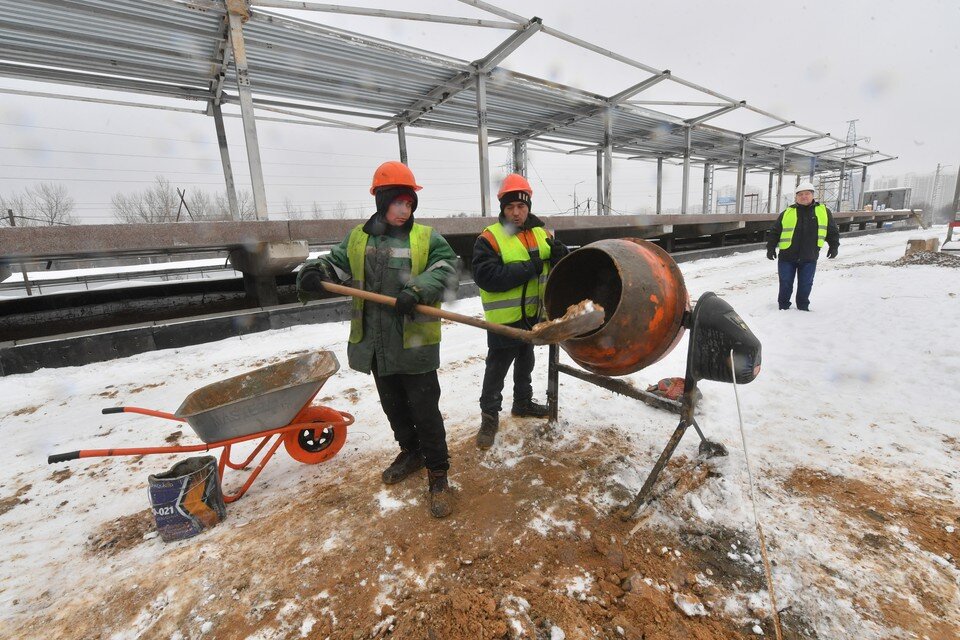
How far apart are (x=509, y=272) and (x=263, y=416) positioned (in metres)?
1.78

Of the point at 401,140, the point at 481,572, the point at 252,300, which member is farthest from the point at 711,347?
the point at 401,140

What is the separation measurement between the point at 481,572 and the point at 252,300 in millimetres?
6619

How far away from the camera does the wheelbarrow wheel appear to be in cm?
270

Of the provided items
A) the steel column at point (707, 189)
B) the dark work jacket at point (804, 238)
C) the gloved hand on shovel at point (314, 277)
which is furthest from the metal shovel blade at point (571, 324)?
the steel column at point (707, 189)

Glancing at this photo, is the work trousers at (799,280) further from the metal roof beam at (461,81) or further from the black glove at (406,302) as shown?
the black glove at (406,302)

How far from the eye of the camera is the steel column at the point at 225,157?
849 cm

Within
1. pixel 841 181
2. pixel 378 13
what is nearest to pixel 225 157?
pixel 378 13

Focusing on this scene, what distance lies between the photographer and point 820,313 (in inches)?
214

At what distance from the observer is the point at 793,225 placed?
5.59 m

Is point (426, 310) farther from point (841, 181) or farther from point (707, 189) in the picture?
point (841, 181)

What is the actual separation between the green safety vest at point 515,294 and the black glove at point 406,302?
757 mm

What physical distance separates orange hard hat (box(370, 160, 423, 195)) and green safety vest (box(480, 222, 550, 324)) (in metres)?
0.72

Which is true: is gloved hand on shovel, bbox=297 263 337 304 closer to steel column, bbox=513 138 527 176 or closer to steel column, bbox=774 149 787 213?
steel column, bbox=513 138 527 176

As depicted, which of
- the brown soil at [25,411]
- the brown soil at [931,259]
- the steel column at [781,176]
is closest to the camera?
the brown soil at [25,411]
